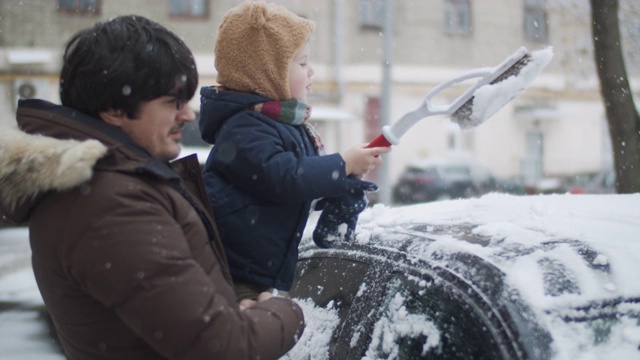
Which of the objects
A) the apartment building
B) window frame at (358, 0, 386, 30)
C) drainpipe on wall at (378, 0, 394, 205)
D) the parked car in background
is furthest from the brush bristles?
window frame at (358, 0, 386, 30)

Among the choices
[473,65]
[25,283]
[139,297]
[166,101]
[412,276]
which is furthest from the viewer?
[473,65]

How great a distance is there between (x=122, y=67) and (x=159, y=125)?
0.15 metres

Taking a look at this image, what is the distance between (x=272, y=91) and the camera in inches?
77.9

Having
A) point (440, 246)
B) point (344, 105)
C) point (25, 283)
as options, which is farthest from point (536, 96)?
point (440, 246)

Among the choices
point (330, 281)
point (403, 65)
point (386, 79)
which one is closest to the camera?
point (330, 281)

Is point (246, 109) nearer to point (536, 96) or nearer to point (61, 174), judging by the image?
point (61, 174)

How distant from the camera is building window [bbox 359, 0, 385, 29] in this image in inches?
798

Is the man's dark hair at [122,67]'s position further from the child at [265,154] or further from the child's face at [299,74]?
the child's face at [299,74]

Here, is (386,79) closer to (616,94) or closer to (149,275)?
(616,94)

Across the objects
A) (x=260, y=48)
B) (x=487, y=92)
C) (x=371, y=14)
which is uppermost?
(x=371, y=14)

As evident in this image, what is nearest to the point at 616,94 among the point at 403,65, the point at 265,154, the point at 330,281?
the point at 330,281

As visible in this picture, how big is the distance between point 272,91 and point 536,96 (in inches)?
911

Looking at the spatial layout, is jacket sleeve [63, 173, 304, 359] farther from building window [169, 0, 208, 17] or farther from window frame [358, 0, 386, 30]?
window frame [358, 0, 386, 30]

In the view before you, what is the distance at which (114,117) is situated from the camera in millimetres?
1445
